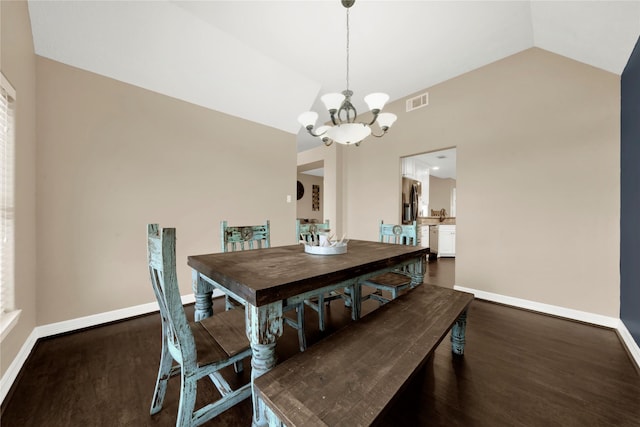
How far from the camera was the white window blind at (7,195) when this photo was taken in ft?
4.79

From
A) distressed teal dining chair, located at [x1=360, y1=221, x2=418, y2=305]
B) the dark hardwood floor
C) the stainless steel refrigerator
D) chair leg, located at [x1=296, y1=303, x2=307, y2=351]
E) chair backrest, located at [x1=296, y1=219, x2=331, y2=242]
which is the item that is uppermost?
the stainless steel refrigerator

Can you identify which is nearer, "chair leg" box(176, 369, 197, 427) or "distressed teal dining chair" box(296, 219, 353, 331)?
"chair leg" box(176, 369, 197, 427)

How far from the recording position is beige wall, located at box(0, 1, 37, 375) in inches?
59.9

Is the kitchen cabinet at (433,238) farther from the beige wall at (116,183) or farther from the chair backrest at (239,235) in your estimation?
the chair backrest at (239,235)

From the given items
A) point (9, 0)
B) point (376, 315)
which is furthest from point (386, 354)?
point (9, 0)

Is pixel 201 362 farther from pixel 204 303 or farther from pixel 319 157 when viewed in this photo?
pixel 319 157

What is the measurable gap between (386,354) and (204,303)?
1154 mm

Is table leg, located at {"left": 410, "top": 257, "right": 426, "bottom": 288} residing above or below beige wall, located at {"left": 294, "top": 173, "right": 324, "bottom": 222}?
below

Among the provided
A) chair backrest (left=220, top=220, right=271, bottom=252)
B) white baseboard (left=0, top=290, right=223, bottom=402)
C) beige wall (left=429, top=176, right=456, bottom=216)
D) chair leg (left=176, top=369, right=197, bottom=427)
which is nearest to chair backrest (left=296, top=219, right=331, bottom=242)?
chair backrest (left=220, top=220, right=271, bottom=252)

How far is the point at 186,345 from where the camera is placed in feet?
3.24

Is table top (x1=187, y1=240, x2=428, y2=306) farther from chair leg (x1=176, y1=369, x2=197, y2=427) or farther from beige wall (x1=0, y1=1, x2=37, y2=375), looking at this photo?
beige wall (x1=0, y1=1, x2=37, y2=375)

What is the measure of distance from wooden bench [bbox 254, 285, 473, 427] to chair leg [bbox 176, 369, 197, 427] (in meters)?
0.38

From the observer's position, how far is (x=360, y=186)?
455cm

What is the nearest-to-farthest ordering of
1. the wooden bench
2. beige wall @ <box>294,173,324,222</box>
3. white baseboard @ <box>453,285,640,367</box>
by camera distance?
the wooden bench → white baseboard @ <box>453,285,640,367</box> → beige wall @ <box>294,173,324,222</box>
